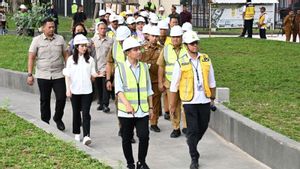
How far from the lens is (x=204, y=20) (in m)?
38.1

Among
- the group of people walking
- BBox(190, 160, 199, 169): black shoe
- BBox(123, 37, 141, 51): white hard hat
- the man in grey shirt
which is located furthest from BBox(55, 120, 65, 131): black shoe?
BBox(123, 37, 141, 51): white hard hat

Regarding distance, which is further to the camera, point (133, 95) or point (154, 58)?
point (154, 58)

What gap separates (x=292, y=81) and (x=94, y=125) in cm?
482

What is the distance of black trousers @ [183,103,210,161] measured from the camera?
8.41 m

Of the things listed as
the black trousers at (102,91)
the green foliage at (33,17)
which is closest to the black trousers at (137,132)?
the black trousers at (102,91)

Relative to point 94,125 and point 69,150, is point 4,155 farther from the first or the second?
point 94,125

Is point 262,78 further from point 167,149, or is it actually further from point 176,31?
point 167,149

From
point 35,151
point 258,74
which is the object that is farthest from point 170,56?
point 258,74

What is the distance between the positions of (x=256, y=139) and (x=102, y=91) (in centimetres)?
463

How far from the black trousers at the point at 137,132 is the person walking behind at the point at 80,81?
167 centimetres

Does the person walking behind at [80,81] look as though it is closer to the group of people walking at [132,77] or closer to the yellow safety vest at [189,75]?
the group of people walking at [132,77]

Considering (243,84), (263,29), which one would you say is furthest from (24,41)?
(243,84)

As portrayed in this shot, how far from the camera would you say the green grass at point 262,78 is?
397 inches

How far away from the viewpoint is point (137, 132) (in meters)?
7.93
